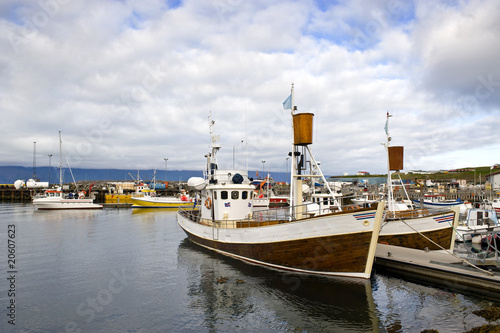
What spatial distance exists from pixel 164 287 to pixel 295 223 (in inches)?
289

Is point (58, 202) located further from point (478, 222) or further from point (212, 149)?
point (478, 222)

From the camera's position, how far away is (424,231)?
66.8 feet

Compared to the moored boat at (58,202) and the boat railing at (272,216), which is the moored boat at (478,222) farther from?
the moored boat at (58,202)

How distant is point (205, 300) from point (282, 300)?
3426mm

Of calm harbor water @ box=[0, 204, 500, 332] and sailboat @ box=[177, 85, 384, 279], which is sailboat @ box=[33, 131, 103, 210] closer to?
calm harbor water @ box=[0, 204, 500, 332]

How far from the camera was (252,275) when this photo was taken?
17938 mm

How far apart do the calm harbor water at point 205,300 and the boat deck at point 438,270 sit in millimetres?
686

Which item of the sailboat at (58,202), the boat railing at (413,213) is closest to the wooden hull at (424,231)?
the boat railing at (413,213)

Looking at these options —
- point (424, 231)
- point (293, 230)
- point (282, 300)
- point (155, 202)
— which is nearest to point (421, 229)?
point (424, 231)

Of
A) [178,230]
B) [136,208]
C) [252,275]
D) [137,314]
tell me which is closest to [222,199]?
[252,275]

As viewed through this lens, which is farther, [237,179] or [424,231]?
[237,179]

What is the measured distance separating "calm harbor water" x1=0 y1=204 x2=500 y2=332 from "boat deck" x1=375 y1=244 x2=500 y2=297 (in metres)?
0.69

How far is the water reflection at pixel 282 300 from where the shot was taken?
12.3m

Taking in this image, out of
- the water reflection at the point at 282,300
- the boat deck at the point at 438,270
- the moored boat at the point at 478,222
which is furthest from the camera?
the moored boat at the point at 478,222
